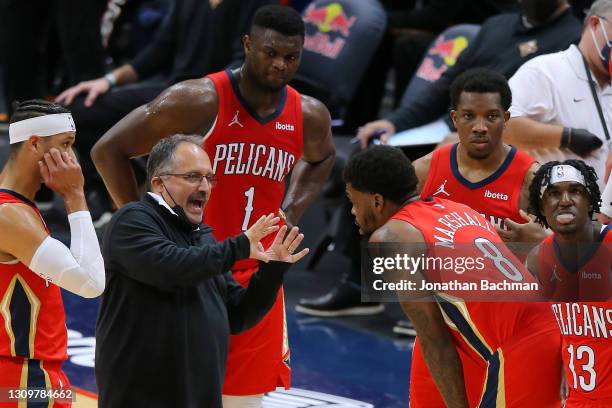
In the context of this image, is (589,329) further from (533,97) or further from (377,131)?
(377,131)

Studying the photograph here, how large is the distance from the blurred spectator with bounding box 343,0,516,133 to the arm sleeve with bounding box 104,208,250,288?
5.25m

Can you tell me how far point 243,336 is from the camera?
17.0ft

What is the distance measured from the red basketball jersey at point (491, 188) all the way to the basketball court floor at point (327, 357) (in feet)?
4.76

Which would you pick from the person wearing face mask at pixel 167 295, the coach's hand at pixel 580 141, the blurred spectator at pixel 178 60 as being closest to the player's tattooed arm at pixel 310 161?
the coach's hand at pixel 580 141

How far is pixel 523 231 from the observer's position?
5055 millimetres

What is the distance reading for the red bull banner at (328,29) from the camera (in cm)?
882

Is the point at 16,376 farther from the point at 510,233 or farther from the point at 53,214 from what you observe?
the point at 53,214

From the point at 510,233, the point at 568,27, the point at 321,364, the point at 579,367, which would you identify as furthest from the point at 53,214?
the point at 579,367

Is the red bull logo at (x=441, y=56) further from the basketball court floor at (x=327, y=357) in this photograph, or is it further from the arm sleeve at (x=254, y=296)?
the arm sleeve at (x=254, y=296)

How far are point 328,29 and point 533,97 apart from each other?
2.89 meters

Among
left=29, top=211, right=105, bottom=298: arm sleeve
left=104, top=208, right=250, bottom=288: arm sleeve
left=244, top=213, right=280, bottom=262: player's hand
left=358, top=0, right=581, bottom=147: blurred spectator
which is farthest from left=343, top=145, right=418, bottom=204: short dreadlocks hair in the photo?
left=358, top=0, right=581, bottom=147: blurred spectator

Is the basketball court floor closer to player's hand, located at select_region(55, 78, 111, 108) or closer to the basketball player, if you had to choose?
player's hand, located at select_region(55, 78, 111, 108)

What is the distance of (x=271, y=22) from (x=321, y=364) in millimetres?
2376

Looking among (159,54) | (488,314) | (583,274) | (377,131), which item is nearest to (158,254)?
(488,314)
